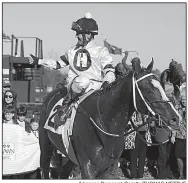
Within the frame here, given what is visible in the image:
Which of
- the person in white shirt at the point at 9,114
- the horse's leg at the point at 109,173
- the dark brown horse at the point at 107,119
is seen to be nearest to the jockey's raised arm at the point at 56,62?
the dark brown horse at the point at 107,119

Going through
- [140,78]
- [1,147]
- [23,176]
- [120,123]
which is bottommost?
[23,176]

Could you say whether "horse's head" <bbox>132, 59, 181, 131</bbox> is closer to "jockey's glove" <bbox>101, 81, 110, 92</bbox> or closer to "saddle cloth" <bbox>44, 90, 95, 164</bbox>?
"jockey's glove" <bbox>101, 81, 110, 92</bbox>

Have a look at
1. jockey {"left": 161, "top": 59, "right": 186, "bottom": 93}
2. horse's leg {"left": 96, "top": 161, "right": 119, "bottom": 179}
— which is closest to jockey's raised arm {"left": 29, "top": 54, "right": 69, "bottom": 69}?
horse's leg {"left": 96, "top": 161, "right": 119, "bottom": 179}

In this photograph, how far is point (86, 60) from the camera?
20.7ft

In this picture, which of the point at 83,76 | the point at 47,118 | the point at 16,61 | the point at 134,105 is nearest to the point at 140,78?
the point at 134,105

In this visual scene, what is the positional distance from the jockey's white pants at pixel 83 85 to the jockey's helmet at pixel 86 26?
0.73 meters

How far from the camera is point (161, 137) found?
29.6ft

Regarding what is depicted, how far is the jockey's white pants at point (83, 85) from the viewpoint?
6.07 metres

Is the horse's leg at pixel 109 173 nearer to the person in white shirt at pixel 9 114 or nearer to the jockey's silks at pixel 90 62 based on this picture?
the jockey's silks at pixel 90 62

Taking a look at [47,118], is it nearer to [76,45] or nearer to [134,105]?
[76,45]

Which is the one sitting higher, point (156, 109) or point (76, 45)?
point (76, 45)

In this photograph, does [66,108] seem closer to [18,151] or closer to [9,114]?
[9,114]

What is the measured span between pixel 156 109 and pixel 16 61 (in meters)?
14.2

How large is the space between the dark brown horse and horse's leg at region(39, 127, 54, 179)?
1.80m
